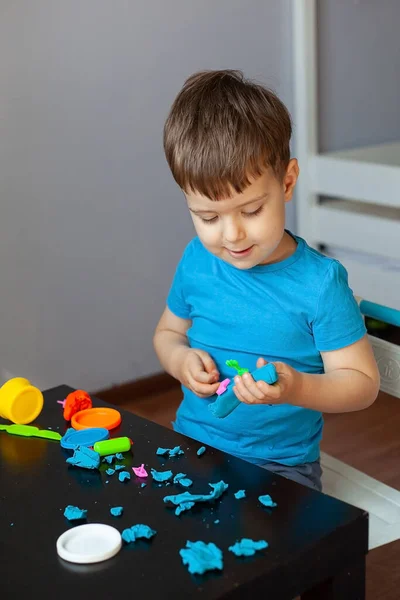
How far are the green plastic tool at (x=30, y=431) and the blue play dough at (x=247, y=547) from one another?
343 mm

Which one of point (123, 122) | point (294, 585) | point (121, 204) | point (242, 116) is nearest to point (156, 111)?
point (123, 122)

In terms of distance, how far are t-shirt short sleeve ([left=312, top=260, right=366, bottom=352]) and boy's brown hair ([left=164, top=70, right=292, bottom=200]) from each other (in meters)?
0.17

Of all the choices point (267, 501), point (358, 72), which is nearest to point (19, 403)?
point (267, 501)

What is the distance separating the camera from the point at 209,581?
0.75 m

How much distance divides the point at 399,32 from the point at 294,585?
2.14 metres

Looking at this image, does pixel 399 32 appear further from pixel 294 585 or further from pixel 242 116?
pixel 294 585

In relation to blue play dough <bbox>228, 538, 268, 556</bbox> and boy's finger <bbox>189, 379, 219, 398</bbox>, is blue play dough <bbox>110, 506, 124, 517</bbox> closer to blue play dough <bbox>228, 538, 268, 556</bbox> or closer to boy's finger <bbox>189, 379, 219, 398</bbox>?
blue play dough <bbox>228, 538, 268, 556</bbox>

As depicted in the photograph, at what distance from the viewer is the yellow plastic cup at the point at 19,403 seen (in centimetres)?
112

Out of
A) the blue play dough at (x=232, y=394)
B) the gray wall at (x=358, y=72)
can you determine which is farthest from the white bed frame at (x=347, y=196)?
the blue play dough at (x=232, y=394)

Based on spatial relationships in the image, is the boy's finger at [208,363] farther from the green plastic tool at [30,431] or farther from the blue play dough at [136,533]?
the blue play dough at [136,533]

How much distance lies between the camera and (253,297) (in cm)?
124

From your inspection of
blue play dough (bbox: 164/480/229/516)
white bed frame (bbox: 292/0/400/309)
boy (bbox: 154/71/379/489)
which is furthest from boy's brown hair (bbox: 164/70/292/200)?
white bed frame (bbox: 292/0/400/309)

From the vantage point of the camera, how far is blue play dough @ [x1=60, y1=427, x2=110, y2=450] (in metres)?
1.04

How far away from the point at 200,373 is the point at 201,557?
42cm
